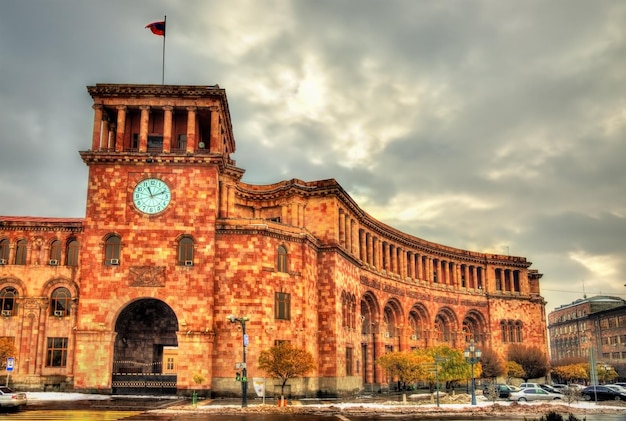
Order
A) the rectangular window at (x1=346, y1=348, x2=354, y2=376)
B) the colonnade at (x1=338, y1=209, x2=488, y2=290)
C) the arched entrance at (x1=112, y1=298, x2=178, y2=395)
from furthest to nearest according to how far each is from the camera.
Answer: the colonnade at (x1=338, y1=209, x2=488, y2=290)
the rectangular window at (x1=346, y1=348, x2=354, y2=376)
the arched entrance at (x1=112, y1=298, x2=178, y2=395)

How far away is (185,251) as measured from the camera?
4359cm

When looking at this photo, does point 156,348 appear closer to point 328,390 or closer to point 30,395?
point 30,395

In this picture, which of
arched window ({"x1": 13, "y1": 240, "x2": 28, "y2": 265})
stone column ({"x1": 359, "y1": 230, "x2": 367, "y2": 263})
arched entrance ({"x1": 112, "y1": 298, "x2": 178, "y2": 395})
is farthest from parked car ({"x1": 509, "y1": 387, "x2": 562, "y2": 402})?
arched window ({"x1": 13, "y1": 240, "x2": 28, "y2": 265})

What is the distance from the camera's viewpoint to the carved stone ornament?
4269 cm

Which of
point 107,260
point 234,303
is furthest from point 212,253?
point 107,260

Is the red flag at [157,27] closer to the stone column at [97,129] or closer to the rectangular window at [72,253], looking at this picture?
the stone column at [97,129]

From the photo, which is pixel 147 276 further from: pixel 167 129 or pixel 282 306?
pixel 167 129

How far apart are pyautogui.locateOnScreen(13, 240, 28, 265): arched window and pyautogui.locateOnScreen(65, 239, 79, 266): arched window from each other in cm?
297

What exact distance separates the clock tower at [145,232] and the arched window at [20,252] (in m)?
5.82

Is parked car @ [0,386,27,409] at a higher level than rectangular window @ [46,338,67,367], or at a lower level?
lower

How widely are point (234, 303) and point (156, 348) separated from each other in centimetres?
938

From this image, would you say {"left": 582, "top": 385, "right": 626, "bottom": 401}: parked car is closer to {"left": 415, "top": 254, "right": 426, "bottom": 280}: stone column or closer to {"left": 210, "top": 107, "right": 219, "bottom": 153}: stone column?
{"left": 415, "top": 254, "right": 426, "bottom": 280}: stone column

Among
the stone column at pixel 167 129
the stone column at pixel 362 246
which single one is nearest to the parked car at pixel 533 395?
the stone column at pixel 362 246

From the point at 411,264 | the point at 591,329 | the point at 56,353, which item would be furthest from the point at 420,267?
the point at 591,329
